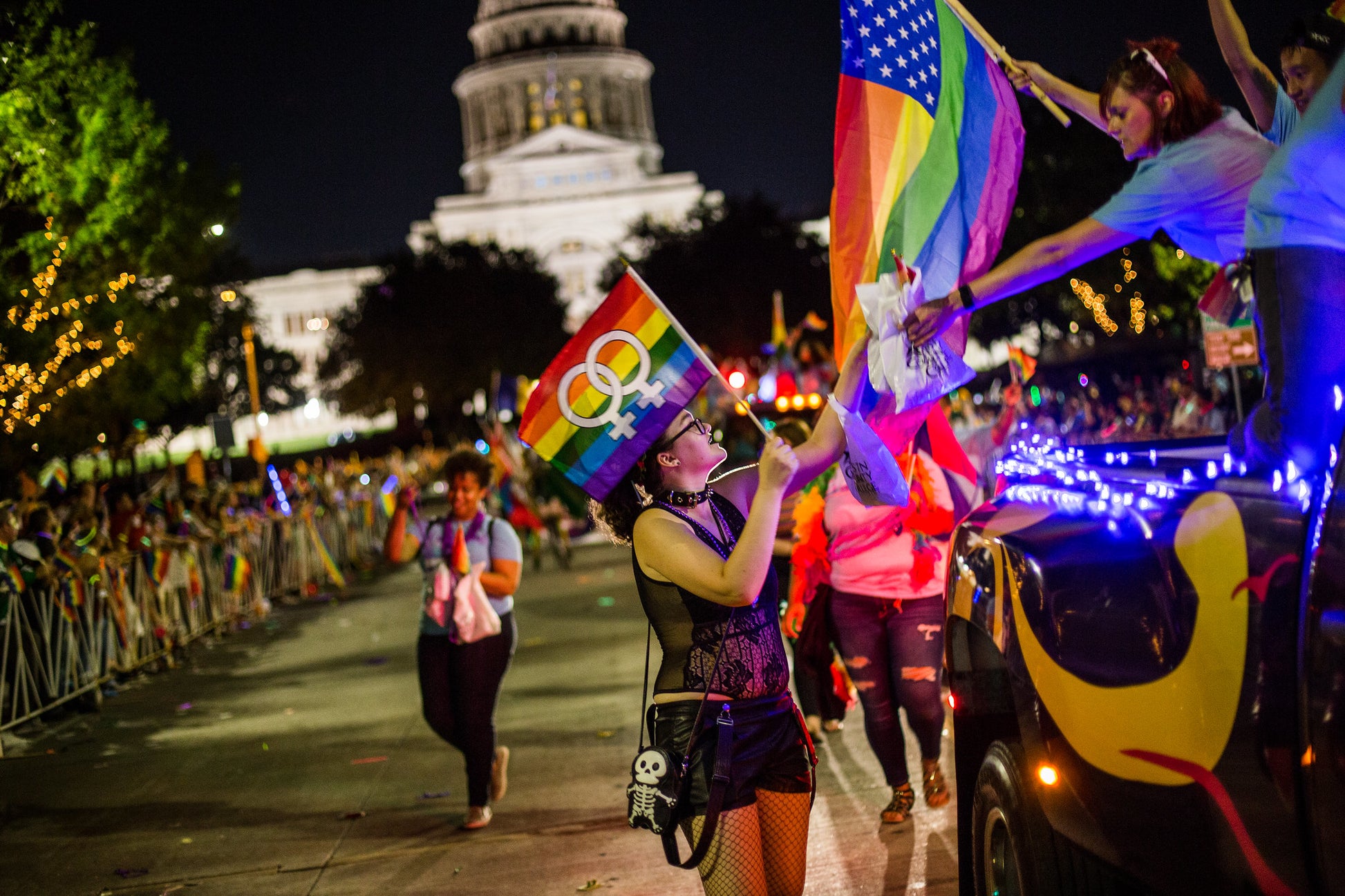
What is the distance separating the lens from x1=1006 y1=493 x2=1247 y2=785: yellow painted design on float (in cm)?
203

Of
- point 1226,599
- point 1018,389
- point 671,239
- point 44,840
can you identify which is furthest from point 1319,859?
point 671,239

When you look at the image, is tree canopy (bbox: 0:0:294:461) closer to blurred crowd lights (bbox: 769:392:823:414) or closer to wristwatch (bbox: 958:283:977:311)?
blurred crowd lights (bbox: 769:392:823:414)

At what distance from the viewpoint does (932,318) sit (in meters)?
3.33

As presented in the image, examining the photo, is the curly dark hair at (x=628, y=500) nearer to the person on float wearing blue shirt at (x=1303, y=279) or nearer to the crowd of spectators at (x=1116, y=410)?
the person on float wearing blue shirt at (x=1303, y=279)

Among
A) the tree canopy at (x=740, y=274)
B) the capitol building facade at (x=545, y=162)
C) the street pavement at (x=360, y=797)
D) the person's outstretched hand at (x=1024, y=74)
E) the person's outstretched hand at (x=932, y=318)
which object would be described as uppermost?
the capitol building facade at (x=545, y=162)

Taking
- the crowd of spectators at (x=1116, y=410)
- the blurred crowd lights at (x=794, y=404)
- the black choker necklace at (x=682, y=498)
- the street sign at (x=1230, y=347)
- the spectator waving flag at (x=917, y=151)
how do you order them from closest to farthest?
the black choker necklace at (x=682, y=498)
the spectator waving flag at (x=917, y=151)
the street sign at (x=1230, y=347)
the crowd of spectators at (x=1116, y=410)
the blurred crowd lights at (x=794, y=404)

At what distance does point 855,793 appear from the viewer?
5.99 m

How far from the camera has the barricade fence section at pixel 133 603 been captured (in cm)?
901

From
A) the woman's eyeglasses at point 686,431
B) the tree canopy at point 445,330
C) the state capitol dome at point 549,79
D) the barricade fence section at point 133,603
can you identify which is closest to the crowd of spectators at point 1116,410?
the woman's eyeglasses at point 686,431

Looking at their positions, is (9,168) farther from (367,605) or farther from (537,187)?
(537,187)

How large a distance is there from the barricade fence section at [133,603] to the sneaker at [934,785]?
6.14m

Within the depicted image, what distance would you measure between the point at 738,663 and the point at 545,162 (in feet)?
357

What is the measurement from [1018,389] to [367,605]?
34.3ft

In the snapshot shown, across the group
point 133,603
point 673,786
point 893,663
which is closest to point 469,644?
point 893,663
